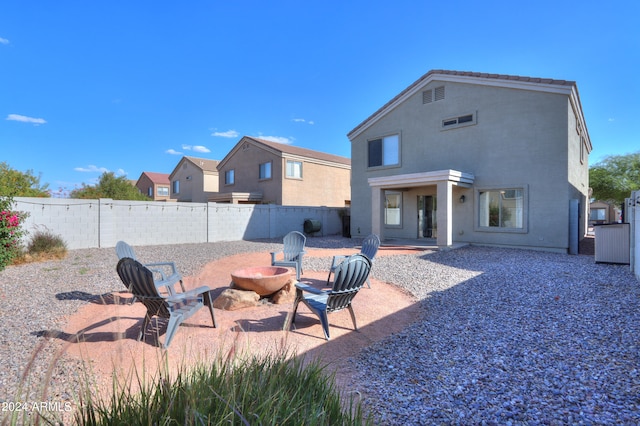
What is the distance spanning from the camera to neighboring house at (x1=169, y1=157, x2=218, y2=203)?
104ft

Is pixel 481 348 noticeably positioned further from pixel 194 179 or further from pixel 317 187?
pixel 194 179

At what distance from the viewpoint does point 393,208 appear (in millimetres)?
17297

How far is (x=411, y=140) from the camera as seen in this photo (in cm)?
1612

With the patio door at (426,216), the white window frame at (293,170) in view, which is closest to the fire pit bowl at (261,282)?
the patio door at (426,216)

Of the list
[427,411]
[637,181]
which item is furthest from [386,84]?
[637,181]

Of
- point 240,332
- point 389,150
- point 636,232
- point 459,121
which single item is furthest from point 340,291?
point 389,150

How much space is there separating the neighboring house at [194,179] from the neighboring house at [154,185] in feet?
26.5

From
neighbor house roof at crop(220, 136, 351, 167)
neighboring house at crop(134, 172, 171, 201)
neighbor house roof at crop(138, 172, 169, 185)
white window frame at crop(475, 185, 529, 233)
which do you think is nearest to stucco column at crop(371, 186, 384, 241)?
white window frame at crop(475, 185, 529, 233)

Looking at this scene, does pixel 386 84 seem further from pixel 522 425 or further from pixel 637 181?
pixel 637 181

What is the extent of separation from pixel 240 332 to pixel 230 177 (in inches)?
994

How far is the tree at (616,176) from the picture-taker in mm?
28375

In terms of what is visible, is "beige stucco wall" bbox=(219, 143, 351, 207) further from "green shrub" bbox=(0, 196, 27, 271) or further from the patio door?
"green shrub" bbox=(0, 196, 27, 271)

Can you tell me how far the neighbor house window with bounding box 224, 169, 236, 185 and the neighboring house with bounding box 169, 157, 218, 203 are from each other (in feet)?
9.91

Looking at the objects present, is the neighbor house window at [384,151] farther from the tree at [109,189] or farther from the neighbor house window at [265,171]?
the tree at [109,189]
